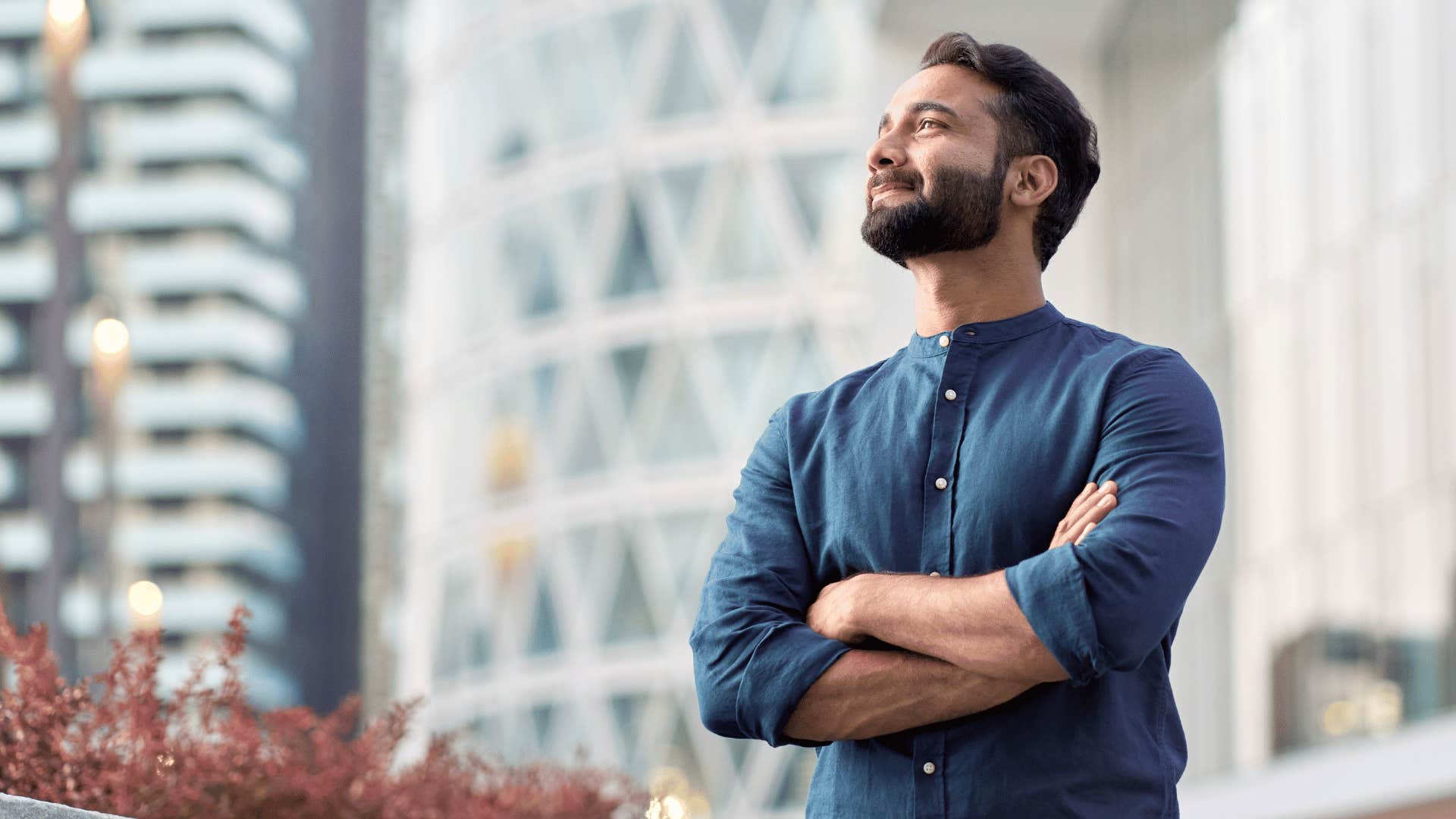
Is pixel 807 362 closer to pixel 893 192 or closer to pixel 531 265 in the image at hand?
pixel 531 265

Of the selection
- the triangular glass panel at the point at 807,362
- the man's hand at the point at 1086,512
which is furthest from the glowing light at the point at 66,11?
the triangular glass panel at the point at 807,362

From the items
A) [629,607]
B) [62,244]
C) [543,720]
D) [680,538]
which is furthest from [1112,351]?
[543,720]

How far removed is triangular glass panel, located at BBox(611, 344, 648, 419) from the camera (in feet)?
147

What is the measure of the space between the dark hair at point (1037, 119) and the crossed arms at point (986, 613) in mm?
336

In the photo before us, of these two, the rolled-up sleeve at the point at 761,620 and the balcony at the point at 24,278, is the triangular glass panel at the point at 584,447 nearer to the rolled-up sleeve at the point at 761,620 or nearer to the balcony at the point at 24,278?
the rolled-up sleeve at the point at 761,620

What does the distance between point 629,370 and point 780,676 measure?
4183 centimetres

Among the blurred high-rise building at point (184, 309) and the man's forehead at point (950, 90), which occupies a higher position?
the blurred high-rise building at point (184, 309)

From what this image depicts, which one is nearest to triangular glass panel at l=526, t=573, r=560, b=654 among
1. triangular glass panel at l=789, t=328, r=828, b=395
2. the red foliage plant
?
triangular glass panel at l=789, t=328, r=828, b=395

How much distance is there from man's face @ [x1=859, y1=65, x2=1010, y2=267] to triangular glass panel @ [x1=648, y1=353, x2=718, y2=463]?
130 ft

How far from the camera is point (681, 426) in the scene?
43719 millimetres

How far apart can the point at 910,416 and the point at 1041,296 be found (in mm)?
380

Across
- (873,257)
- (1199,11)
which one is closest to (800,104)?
(1199,11)

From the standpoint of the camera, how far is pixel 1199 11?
21.6 metres

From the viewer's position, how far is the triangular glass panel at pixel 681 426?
4328cm
